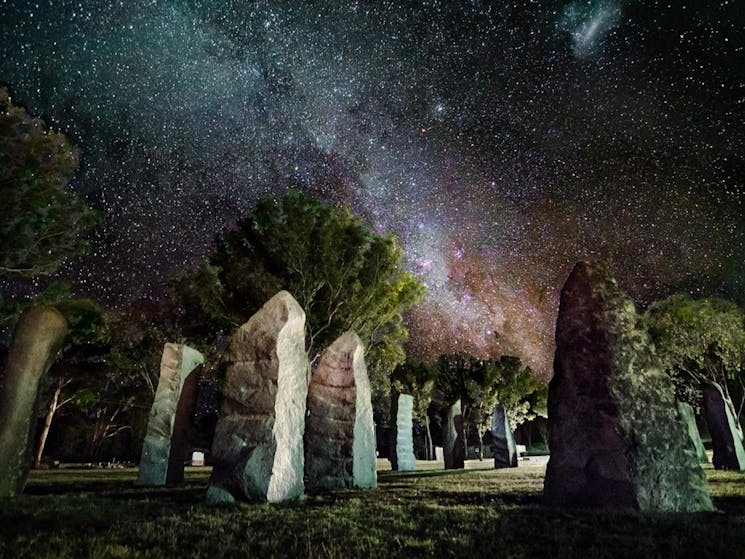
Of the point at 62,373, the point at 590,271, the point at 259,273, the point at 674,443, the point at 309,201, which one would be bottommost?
the point at 674,443

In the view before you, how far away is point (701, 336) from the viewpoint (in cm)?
2462

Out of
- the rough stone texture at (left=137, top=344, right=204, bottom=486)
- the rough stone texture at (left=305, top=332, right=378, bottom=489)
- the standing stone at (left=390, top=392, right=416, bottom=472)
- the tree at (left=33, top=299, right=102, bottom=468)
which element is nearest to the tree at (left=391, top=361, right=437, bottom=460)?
the standing stone at (left=390, top=392, right=416, bottom=472)

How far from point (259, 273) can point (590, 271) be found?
15.8m

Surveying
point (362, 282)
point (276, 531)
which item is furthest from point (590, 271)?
point (362, 282)

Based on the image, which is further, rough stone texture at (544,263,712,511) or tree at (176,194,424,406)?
tree at (176,194,424,406)

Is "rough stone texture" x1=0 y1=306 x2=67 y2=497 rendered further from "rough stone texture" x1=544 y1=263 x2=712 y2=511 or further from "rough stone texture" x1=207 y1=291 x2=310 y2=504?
"rough stone texture" x1=544 y1=263 x2=712 y2=511

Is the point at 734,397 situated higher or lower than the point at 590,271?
higher

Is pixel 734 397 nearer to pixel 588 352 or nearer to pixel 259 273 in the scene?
pixel 259 273

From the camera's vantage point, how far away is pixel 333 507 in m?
6.28

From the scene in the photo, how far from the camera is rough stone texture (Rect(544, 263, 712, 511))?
584cm

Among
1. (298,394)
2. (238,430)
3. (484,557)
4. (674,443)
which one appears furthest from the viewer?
(298,394)

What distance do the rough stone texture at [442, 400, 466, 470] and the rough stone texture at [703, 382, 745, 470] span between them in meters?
9.17

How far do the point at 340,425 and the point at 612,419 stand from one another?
546cm

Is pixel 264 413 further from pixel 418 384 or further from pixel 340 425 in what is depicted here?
pixel 418 384
